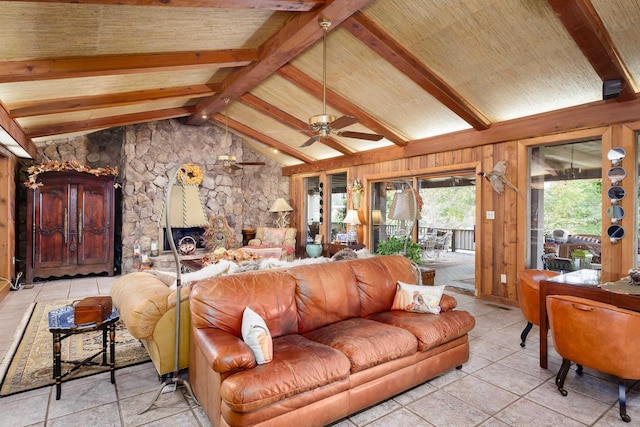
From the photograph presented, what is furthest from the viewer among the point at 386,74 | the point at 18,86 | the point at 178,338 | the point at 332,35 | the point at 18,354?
the point at 386,74

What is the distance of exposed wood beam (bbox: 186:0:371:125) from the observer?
3.17m

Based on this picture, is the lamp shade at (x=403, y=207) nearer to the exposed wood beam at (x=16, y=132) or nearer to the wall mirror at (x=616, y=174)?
the wall mirror at (x=616, y=174)

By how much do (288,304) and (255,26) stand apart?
3.05m

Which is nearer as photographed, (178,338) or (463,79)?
(178,338)

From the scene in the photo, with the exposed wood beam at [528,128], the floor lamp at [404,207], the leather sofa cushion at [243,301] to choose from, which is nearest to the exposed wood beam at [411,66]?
the exposed wood beam at [528,128]

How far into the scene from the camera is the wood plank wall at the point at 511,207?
3768mm

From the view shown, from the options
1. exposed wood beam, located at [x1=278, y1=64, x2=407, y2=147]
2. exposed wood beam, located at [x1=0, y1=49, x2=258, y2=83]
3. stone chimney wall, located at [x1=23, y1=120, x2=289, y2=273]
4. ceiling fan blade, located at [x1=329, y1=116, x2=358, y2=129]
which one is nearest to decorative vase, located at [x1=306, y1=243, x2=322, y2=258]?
stone chimney wall, located at [x1=23, y1=120, x2=289, y2=273]

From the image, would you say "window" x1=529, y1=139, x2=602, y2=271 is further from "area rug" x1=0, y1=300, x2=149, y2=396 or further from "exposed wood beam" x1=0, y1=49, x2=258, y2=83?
"area rug" x1=0, y1=300, x2=149, y2=396

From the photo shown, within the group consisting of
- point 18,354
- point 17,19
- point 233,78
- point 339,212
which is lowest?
point 18,354

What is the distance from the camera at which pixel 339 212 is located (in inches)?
326

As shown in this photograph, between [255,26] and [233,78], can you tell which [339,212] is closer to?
[233,78]

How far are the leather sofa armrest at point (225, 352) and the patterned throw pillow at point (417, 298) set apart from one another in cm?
156

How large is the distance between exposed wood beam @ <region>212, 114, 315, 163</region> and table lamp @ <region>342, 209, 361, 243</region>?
6.53 feet

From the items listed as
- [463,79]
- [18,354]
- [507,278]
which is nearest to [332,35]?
[463,79]
